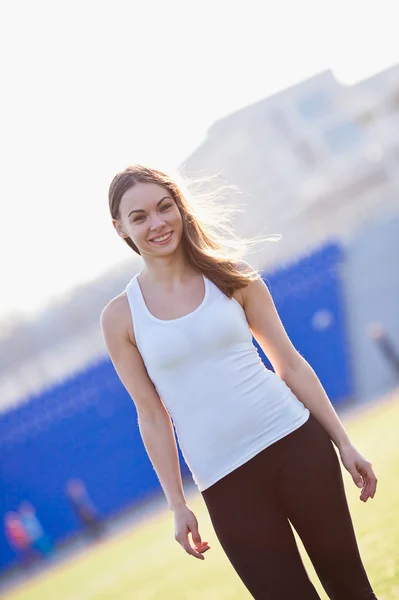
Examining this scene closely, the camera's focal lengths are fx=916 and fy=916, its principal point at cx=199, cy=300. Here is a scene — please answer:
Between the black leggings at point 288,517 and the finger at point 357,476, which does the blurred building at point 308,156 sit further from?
the black leggings at point 288,517

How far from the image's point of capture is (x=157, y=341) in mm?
2926

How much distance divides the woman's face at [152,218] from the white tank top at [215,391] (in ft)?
0.85

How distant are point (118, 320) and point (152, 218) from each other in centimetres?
36

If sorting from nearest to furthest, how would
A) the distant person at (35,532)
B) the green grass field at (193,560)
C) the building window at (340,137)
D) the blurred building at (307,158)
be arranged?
the green grass field at (193,560) → the distant person at (35,532) → the blurred building at (307,158) → the building window at (340,137)

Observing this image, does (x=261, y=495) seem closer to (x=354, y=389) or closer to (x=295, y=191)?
(x=354, y=389)

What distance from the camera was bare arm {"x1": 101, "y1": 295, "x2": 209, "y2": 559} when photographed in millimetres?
3043

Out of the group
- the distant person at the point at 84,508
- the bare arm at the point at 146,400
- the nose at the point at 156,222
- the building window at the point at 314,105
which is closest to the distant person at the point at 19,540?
the distant person at the point at 84,508

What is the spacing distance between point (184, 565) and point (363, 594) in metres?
6.22

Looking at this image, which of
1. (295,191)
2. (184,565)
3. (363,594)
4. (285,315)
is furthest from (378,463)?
(295,191)

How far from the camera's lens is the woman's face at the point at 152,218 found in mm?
3023

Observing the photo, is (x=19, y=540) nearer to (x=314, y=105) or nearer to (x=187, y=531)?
(x=187, y=531)

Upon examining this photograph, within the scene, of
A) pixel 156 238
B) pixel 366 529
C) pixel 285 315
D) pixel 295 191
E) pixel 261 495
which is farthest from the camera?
pixel 295 191

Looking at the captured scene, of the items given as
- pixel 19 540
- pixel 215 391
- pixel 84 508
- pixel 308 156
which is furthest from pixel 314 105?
pixel 215 391

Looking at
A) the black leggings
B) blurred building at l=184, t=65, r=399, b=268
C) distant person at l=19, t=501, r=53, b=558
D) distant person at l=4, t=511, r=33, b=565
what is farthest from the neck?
blurred building at l=184, t=65, r=399, b=268
